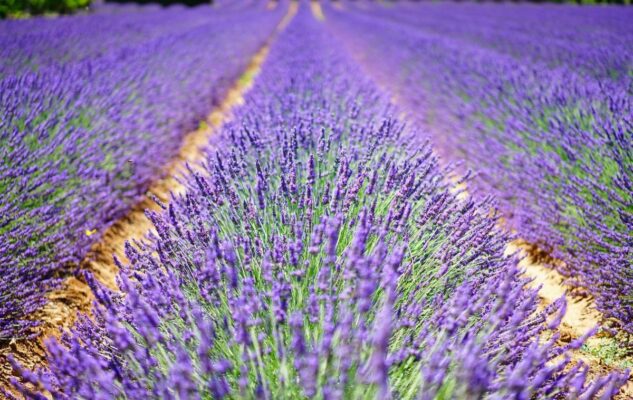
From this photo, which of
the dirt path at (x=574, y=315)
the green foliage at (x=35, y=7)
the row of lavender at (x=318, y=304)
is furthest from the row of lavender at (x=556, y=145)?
the green foliage at (x=35, y=7)

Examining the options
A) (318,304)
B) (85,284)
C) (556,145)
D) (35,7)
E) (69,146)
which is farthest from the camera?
(35,7)

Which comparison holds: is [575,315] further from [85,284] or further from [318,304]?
[85,284]

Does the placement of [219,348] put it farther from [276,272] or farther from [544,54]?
[544,54]

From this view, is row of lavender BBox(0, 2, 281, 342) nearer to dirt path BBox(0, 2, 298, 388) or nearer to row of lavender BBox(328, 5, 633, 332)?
dirt path BBox(0, 2, 298, 388)

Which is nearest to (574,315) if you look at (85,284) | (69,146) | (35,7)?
(85,284)

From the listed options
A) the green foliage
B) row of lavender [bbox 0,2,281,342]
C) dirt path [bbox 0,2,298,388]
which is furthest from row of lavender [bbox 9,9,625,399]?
the green foliage

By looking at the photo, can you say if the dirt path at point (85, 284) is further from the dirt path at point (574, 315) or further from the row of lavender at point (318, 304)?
the dirt path at point (574, 315)

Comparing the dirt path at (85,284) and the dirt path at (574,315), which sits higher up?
the dirt path at (85,284)

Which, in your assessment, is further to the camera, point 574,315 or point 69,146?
point 69,146

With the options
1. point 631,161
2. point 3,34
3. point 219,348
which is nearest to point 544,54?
point 631,161
